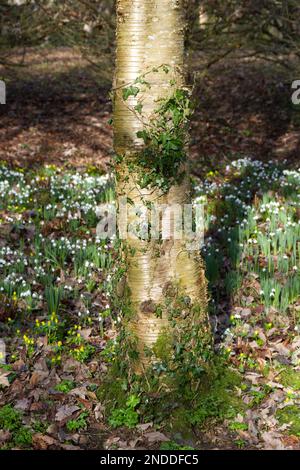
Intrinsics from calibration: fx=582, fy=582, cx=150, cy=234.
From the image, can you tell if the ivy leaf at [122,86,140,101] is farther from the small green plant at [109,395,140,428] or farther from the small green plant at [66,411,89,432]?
the small green plant at [66,411,89,432]

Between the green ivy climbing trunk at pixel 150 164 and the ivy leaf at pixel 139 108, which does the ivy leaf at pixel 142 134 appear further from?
the ivy leaf at pixel 139 108

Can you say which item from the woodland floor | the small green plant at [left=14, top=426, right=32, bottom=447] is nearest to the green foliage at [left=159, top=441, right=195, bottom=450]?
the woodland floor

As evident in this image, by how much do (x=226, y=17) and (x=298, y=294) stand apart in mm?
6365

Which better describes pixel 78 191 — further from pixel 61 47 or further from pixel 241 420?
pixel 61 47

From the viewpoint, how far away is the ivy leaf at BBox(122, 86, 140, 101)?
10.3ft

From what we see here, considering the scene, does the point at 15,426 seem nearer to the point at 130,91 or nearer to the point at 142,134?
the point at 142,134

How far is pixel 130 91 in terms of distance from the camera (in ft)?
10.3

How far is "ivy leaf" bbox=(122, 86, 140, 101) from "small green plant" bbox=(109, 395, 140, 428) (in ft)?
5.55

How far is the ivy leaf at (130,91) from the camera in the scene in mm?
3143

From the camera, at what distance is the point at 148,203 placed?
10.6ft

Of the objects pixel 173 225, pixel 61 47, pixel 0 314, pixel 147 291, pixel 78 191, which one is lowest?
pixel 0 314

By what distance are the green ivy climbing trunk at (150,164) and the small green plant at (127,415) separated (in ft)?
0.75
